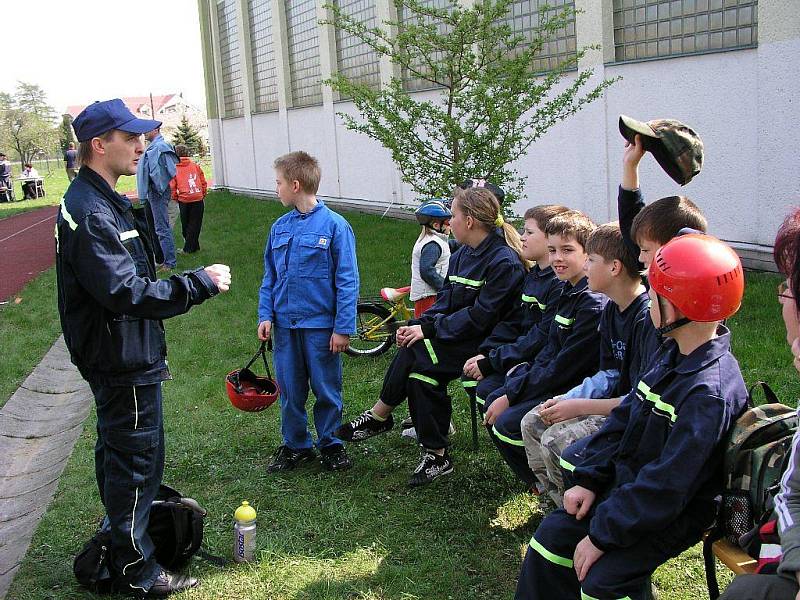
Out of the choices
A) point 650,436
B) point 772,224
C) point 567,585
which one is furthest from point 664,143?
point 772,224

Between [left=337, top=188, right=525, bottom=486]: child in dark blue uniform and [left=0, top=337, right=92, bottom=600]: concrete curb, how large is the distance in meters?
2.48

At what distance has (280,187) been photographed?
5680 mm

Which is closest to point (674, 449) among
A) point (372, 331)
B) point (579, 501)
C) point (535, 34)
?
point (579, 501)

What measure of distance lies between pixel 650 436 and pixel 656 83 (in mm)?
9132

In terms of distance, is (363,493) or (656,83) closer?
(363,493)

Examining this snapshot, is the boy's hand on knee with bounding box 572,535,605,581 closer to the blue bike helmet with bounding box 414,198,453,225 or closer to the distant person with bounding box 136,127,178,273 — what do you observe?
the blue bike helmet with bounding box 414,198,453,225

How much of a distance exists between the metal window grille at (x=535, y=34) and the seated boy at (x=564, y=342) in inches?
352

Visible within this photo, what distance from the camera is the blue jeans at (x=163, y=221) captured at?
46.9 ft

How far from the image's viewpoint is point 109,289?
3857mm

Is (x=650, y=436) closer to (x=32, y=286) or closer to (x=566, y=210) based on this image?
(x=566, y=210)

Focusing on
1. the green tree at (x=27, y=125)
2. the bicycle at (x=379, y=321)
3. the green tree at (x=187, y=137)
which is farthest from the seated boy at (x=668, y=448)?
the green tree at (x=27, y=125)

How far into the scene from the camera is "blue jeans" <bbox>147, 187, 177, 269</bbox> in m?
14.3

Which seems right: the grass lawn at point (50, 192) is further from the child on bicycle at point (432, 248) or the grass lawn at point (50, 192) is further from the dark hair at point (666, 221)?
the dark hair at point (666, 221)

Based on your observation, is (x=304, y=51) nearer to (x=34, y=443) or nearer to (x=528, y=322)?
(x=34, y=443)
